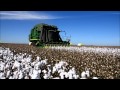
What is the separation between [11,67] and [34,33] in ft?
30.2

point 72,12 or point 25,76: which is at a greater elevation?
point 72,12

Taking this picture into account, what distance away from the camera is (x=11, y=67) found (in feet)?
24.8

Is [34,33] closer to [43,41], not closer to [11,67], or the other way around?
[43,41]

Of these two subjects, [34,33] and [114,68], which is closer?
[114,68]
